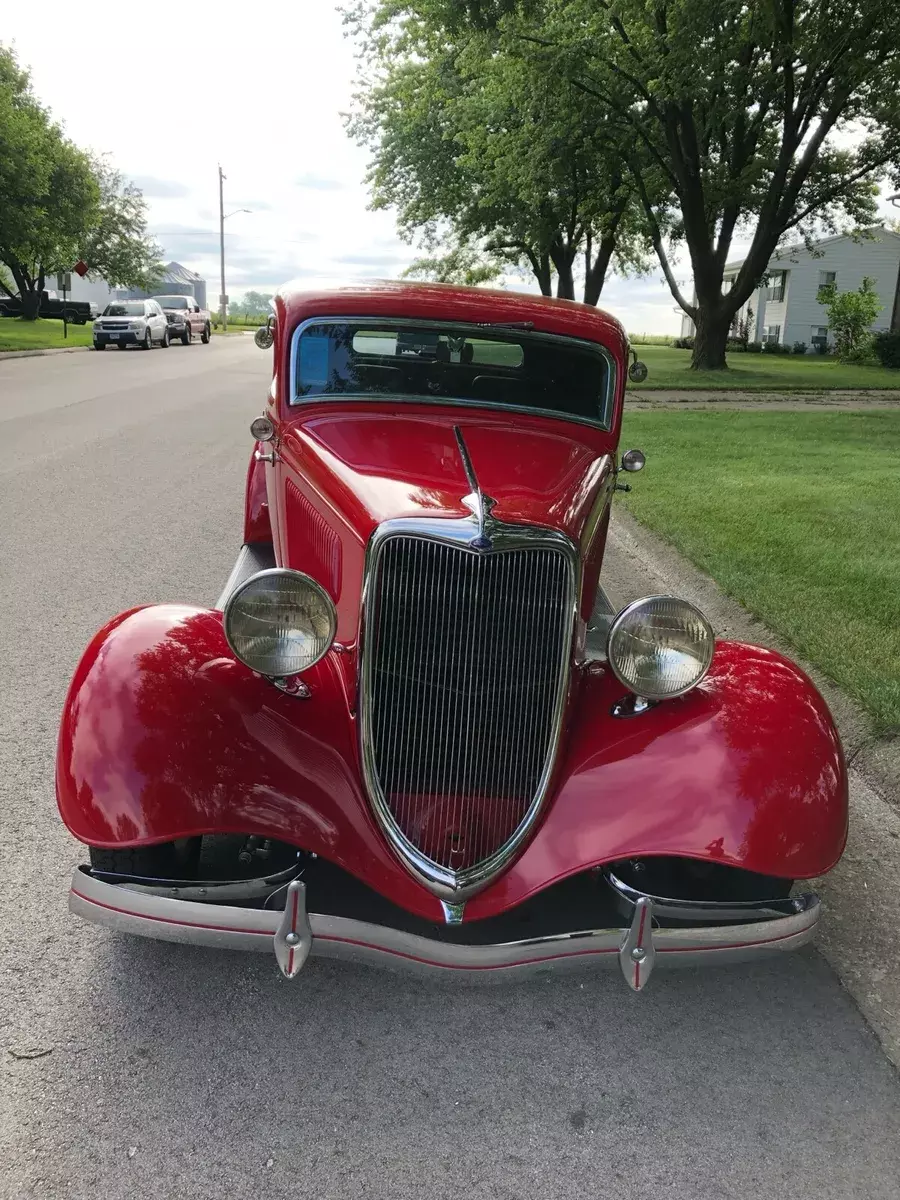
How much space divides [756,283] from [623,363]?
21.0m

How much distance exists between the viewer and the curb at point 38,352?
24344 millimetres

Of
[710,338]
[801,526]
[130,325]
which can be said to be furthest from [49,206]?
[801,526]

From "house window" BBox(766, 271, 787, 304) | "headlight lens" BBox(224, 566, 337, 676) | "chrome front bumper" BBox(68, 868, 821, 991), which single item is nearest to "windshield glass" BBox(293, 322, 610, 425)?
"headlight lens" BBox(224, 566, 337, 676)

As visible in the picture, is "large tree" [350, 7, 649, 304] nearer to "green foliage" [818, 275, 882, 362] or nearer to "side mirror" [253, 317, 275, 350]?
"green foliage" [818, 275, 882, 362]

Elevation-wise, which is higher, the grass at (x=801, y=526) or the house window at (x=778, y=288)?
the house window at (x=778, y=288)

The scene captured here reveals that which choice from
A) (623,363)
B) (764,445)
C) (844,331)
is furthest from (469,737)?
(844,331)

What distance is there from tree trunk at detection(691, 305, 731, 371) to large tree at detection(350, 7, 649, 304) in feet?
14.4

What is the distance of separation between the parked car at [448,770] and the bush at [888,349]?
113 ft

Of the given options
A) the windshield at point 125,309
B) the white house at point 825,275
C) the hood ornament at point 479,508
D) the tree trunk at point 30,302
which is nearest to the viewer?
the hood ornament at point 479,508

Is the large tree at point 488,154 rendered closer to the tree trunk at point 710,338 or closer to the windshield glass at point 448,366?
the tree trunk at point 710,338

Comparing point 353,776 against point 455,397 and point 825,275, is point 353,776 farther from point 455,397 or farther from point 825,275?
point 825,275

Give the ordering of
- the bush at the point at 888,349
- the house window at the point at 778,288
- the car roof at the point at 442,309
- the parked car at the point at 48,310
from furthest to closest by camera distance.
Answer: the house window at the point at 778,288, the parked car at the point at 48,310, the bush at the point at 888,349, the car roof at the point at 442,309

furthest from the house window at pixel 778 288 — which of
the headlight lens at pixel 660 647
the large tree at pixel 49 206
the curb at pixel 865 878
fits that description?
the headlight lens at pixel 660 647

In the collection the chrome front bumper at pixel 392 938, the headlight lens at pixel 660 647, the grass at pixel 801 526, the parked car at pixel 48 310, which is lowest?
the chrome front bumper at pixel 392 938
